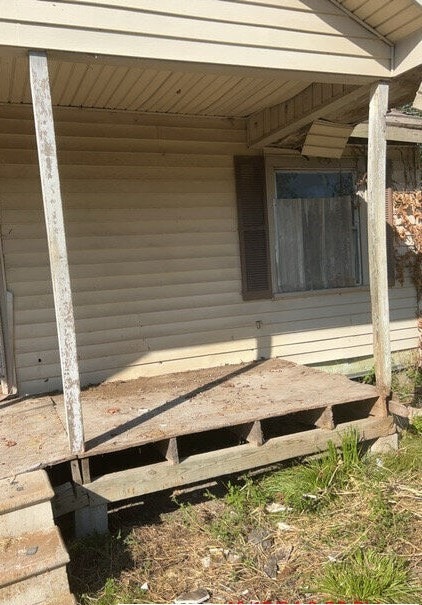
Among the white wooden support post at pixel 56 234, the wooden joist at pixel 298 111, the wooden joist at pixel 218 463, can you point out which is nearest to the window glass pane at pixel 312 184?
the wooden joist at pixel 298 111

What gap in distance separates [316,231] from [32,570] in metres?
4.89

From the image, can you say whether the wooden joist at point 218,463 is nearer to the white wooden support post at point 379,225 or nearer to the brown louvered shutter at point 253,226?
the white wooden support post at point 379,225

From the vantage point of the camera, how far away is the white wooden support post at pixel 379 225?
13.8ft

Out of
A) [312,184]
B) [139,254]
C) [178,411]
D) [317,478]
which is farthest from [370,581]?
[312,184]

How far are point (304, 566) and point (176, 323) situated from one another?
3.00 metres

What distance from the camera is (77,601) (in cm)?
Result: 281

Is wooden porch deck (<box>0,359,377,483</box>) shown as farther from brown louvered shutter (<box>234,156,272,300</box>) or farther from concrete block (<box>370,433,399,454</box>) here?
brown louvered shutter (<box>234,156,272,300</box>)

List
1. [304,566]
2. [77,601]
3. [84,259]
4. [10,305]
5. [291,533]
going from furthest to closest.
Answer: [84,259] → [10,305] → [291,533] → [304,566] → [77,601]

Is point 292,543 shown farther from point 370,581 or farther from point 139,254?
point 139,254

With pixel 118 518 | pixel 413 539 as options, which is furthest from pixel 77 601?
pixel 413 539

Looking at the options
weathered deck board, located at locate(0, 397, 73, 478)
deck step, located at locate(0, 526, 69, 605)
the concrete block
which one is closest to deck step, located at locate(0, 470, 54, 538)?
deck step, located at locate(0, 526, 69, 605)

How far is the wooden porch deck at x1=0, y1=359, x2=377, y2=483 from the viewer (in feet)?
11.4

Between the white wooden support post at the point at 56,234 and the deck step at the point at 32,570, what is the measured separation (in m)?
0.71

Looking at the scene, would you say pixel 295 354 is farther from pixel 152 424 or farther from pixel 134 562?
pixel 134 562
